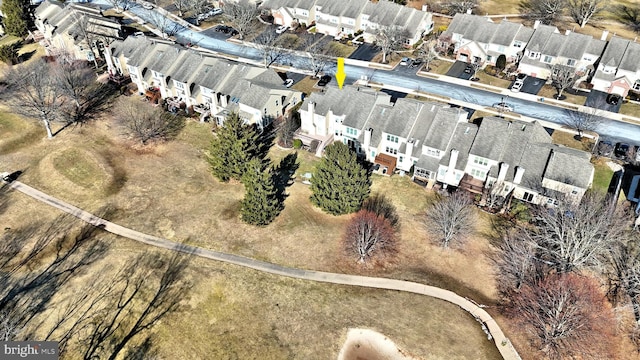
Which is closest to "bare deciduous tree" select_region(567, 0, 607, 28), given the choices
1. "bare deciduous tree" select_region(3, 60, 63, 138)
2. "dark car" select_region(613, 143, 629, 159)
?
"dark car" select_region(613, 143, 629, 159)

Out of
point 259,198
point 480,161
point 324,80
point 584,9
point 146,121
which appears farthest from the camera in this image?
point 584,9

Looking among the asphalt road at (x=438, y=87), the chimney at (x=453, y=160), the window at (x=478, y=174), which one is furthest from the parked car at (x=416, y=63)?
the window at (x=478, y=174)

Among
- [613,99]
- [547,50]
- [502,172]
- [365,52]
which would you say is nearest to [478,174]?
[502,172]

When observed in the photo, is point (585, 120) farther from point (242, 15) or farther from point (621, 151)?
point (242, 15)

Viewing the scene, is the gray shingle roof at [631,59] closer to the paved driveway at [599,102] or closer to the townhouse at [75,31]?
the paved driveway at [599,102]

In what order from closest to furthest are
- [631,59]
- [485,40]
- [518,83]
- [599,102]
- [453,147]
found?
[453,147]
[599,102]
[631,59]
[518,83]
[485,40]

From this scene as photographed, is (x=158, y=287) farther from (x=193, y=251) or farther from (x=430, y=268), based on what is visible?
(x=430, y=268)

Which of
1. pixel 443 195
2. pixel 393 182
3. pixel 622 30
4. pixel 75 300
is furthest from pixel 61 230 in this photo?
pixel 622 30

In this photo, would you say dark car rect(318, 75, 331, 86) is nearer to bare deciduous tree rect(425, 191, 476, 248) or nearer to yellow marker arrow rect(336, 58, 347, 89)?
yellow marker arrow rect(336, 58, 347, 89)
